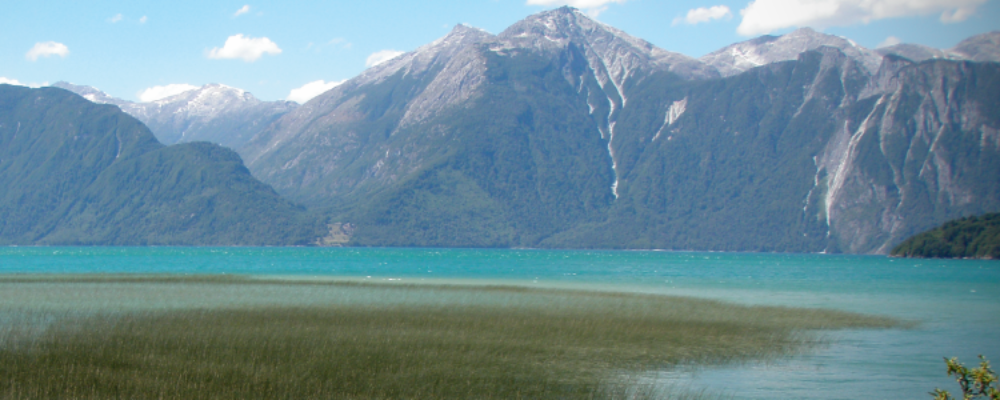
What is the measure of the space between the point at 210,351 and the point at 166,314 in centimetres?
1427

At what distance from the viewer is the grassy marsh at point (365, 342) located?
26.7 metres

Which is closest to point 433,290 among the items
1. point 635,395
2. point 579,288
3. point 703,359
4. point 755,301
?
point 579,288

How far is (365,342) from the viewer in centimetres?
3541

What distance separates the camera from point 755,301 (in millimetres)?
66938

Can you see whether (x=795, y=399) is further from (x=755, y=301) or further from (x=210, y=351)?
(x=755, y=301)

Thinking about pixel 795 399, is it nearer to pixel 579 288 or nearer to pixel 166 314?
pixel 166 314

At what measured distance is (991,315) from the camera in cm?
5688

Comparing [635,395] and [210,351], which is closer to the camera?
[635,395]

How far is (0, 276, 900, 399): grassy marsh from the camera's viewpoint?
87.5 ft

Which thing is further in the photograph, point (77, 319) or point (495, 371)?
point (77, 319)

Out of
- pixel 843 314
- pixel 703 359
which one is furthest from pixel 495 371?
pixel 843 314

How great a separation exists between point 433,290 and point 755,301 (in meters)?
26.0

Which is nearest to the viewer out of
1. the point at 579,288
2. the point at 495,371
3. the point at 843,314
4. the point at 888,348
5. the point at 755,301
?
the point at 495,371

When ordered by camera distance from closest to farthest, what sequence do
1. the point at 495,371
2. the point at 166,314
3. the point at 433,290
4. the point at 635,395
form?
the point at 635,395, the point at 495,371, the point at 166,314, the point at 433,290
